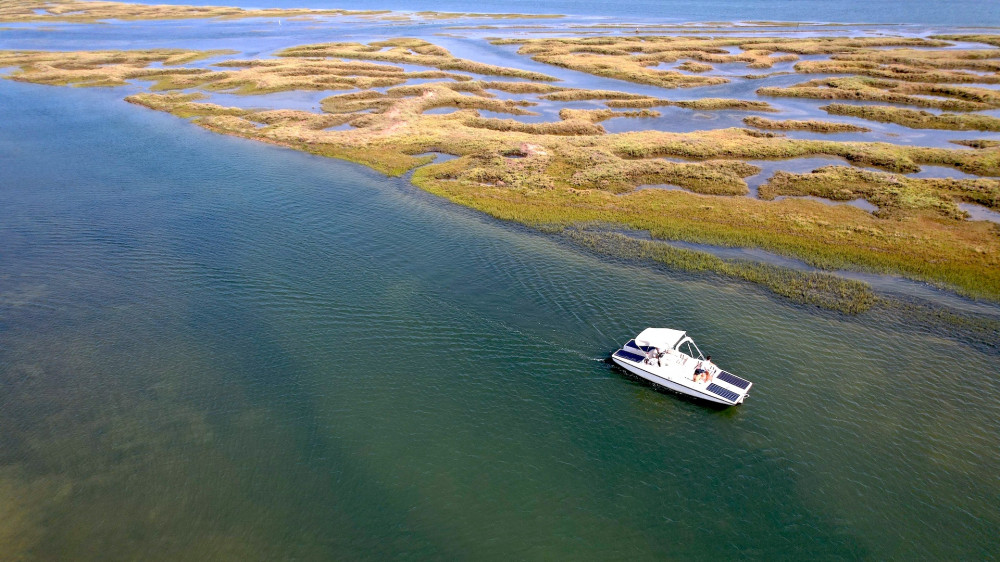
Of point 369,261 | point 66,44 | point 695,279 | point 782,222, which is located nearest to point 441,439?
point 369,261

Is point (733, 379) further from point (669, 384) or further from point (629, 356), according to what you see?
point (629, 356)

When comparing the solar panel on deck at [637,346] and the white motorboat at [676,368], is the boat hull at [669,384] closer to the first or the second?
the white motorboat at [676,368]

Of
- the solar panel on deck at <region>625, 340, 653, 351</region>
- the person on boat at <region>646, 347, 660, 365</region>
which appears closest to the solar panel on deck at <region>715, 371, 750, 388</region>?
the person on boat at <region>646, 347, 660, 365</region>

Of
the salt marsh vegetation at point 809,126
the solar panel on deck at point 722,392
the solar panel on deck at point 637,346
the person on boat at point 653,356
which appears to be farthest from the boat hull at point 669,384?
the salt marsh vegetation at point 809,126

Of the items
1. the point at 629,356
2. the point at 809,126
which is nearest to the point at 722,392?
the point at 629,356

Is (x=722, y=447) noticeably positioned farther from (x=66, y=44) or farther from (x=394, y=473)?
(x=66, y=44)

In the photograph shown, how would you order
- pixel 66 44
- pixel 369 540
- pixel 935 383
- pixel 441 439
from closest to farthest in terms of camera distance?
pixel 369 540, pixel 441 439, pixel 935 383, pixel 66 44

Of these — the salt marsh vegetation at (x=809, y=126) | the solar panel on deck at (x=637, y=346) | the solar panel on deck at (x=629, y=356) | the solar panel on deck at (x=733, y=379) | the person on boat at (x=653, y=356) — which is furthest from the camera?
the salt marsh vegetation at (x=809, y=126)

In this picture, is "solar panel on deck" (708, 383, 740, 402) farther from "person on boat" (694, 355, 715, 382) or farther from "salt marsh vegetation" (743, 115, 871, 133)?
"salt marsh vegetation" (743, 115, 871, 133)
